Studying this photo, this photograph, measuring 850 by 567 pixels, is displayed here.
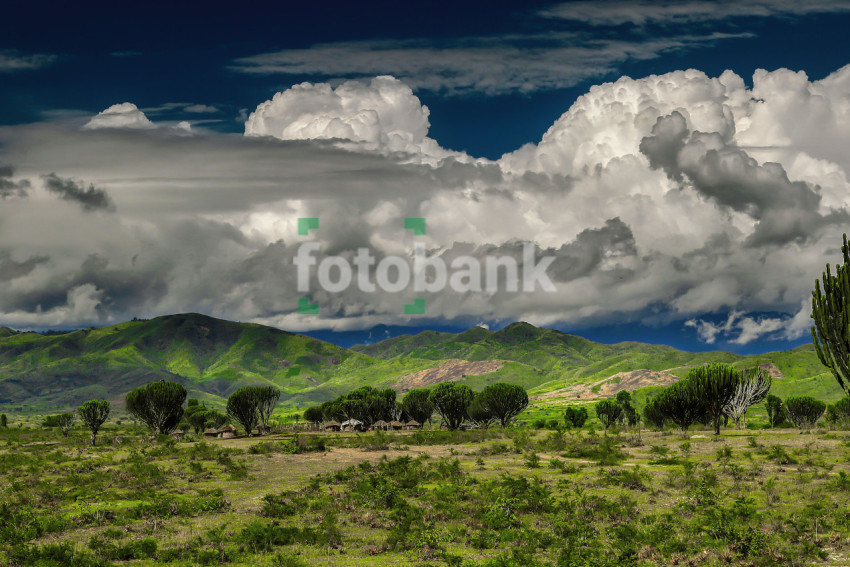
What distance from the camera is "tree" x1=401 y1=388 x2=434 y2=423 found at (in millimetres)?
140125

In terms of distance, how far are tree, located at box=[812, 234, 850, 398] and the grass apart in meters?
6.33

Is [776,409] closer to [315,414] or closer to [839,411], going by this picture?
[839,411]

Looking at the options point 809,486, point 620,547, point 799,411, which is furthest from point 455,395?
point 620,547

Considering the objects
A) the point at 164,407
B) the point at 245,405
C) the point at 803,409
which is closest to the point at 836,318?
the point at 164,407

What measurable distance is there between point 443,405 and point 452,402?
3110 mm

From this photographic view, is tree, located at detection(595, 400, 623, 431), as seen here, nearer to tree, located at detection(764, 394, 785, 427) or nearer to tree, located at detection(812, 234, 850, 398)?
tree, located at detection(764, 394, 785, 427)

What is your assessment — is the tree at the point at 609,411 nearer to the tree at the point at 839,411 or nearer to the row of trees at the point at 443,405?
the row of trees at the point at 443,405

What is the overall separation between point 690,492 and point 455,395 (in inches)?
3809

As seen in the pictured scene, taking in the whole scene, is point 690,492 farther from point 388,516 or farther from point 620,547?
point 388,516

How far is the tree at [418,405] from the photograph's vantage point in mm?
140125

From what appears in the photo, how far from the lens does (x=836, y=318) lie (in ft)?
92.3

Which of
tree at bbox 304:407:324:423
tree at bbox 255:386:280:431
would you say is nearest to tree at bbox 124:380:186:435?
tree at bbox 255:386:280:431

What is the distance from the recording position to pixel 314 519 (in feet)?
88.4

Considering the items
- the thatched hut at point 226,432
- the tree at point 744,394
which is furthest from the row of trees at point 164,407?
the tree at point 744,394
